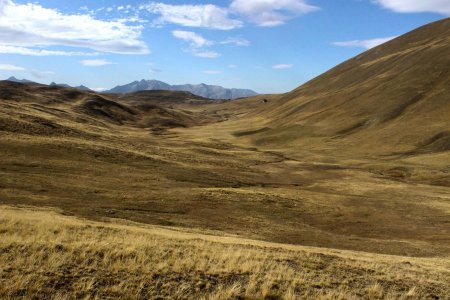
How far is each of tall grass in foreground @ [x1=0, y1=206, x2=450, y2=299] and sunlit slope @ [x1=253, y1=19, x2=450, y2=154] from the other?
9150 centimetres

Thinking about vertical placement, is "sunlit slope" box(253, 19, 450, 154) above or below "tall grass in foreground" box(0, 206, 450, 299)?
above

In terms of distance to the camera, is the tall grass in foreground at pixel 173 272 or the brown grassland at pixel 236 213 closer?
the tall grass in foreground at pixel 173 272

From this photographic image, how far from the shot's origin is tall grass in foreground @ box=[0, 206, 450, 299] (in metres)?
13.1

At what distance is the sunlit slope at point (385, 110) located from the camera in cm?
11075

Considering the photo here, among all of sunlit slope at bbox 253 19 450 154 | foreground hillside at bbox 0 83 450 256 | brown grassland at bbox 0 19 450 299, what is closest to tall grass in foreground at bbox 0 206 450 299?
brown grassland at bbox 0 19 450 299

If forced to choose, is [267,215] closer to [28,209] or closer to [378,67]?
[28,209]

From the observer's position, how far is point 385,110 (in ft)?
438

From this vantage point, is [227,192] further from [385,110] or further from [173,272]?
[385,110]

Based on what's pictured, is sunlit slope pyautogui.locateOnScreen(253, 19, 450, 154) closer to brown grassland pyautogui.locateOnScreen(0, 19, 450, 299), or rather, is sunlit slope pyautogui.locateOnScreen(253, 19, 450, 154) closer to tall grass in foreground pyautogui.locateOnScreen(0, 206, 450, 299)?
brown grassland pyautogui.locateOnScreen(0, 19, 450, 299)

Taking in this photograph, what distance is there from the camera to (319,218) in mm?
44156

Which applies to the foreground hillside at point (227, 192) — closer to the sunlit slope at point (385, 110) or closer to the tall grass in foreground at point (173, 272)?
the tall grass in foreground at point (173, 272)

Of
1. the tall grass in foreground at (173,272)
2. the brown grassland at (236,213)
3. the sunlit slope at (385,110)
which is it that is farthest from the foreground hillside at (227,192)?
the sunlit slope at (385,110)

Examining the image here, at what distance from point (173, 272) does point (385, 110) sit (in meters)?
131

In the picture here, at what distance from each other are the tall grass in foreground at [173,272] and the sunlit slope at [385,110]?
300 ft
